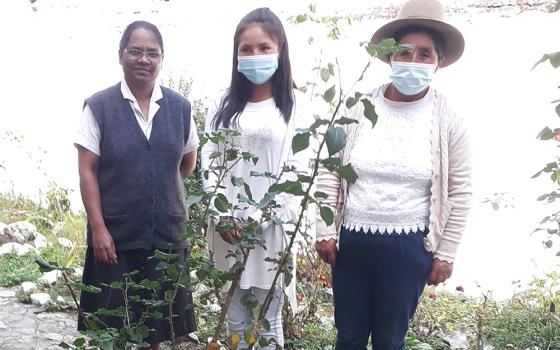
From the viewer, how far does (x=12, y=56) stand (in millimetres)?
7484

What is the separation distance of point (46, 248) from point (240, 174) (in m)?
2.56

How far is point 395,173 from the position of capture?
6.75ft

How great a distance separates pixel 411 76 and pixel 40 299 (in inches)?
101

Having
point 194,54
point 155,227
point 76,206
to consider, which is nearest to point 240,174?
point 155,227

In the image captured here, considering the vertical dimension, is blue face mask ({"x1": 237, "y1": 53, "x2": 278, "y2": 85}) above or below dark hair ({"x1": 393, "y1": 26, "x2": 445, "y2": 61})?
below

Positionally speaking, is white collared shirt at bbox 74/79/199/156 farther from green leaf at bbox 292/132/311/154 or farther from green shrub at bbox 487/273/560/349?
green shrub at bbox 487/273/560/349

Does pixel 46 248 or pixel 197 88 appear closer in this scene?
pixel 46 248

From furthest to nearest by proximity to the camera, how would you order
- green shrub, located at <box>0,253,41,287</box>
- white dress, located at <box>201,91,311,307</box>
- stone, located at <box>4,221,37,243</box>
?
stone, located at <box>4,221,37,243</box> → green shrub, located at <box>0,253,41,287</box> → white dress, located at <box>201,91,311,307</box>

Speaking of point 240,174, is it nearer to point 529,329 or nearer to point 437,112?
point 437,112

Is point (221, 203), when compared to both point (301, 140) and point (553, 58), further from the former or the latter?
point (553, 58)

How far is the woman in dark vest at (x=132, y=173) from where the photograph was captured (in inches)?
91.2

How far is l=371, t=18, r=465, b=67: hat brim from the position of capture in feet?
6.84

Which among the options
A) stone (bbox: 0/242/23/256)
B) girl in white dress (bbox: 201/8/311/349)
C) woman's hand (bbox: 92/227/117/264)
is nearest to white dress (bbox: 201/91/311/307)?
girl in white dress (bbox: 201/8/311/349)

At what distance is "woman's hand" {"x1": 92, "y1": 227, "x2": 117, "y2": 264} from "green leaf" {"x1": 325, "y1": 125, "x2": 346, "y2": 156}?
4.16 feet
